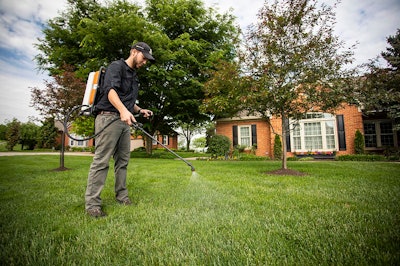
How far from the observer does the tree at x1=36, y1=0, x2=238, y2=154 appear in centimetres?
1066

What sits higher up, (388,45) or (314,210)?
(388,45)

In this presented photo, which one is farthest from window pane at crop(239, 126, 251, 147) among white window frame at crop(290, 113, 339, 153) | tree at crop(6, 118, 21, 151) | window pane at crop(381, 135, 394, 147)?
tree at crop(6, 118, 21, 151)

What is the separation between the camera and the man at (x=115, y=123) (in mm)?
2363

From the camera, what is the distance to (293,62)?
520cm

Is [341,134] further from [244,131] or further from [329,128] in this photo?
[244,131]

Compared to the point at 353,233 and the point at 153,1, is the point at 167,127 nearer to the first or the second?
the point at 153,1

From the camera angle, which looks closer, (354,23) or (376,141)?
(354,23)

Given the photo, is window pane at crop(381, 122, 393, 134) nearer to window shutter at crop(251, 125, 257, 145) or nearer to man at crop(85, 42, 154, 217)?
window shutter at crop(251, 125, 257, 145)

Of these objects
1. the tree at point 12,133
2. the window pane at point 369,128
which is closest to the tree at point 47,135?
the tree at point 12,133

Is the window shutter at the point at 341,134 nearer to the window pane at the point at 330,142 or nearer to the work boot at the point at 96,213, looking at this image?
the window pane at the point at 330,142

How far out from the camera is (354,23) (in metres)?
6.02

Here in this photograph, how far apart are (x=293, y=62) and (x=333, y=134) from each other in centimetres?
994

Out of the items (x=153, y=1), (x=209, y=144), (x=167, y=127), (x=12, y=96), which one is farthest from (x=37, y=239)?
(x=167, y=127)

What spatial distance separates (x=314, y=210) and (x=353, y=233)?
635 mm
